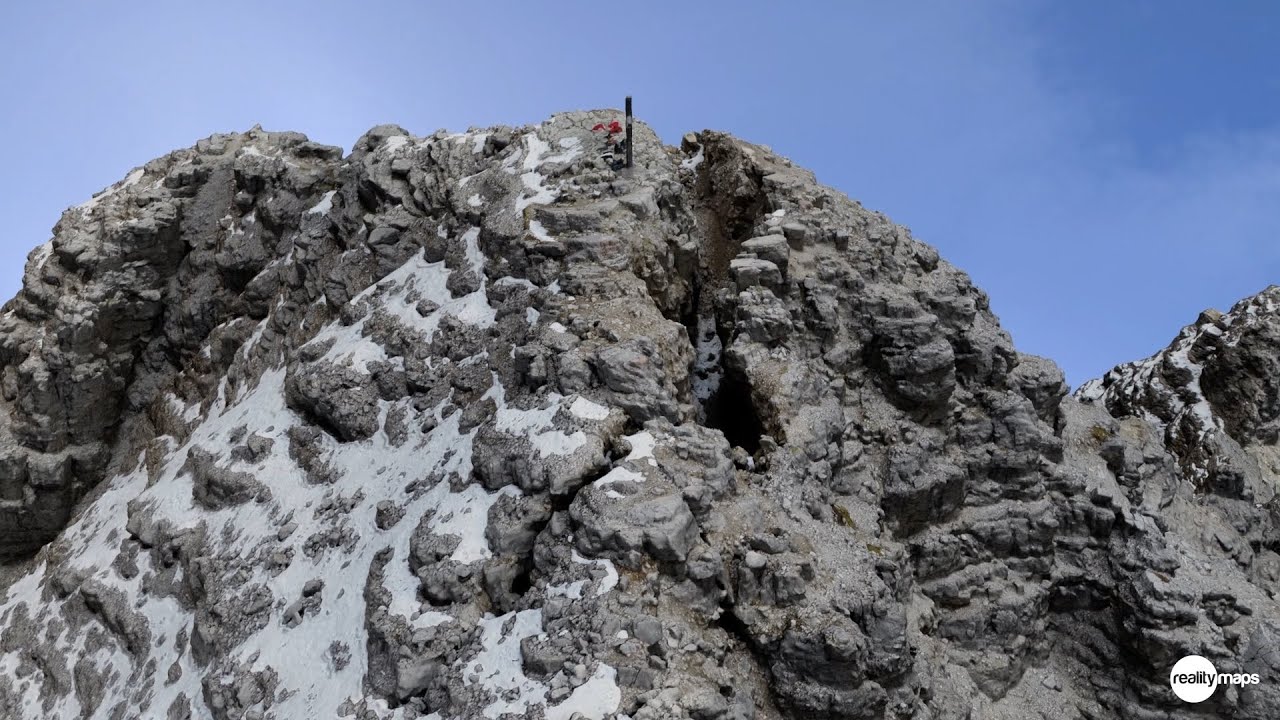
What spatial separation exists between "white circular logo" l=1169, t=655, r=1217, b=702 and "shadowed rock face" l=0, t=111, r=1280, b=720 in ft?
1.41

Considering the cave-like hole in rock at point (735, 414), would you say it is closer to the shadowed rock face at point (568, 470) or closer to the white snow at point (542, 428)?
the shadowed rock face at point (568, 470)

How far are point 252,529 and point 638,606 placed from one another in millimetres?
13694

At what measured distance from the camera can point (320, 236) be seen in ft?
108

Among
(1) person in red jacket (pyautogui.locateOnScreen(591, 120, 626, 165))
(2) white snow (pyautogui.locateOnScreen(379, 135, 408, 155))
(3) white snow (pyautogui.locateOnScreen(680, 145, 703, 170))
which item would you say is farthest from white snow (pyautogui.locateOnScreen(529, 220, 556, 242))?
(2) white snow (pyautogui.locateOnScreen(379, 135, 408, 155))

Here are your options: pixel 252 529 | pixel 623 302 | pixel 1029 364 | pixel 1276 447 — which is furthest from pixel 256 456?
pixel 1276 447

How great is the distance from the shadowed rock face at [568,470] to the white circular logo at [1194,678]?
17.0 inches

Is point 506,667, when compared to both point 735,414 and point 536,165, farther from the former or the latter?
point 536,165

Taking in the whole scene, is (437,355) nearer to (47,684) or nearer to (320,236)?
(320,236)

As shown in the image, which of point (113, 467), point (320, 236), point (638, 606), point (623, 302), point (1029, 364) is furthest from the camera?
point (113, 467)

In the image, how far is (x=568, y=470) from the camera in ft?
65.7

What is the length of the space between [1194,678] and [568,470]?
795 inches

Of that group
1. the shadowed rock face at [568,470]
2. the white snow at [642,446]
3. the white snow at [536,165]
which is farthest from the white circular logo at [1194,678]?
the white snow at [536,165]

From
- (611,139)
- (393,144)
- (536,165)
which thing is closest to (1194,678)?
(611,139)

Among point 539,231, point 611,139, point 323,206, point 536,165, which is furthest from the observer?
point 323,206
